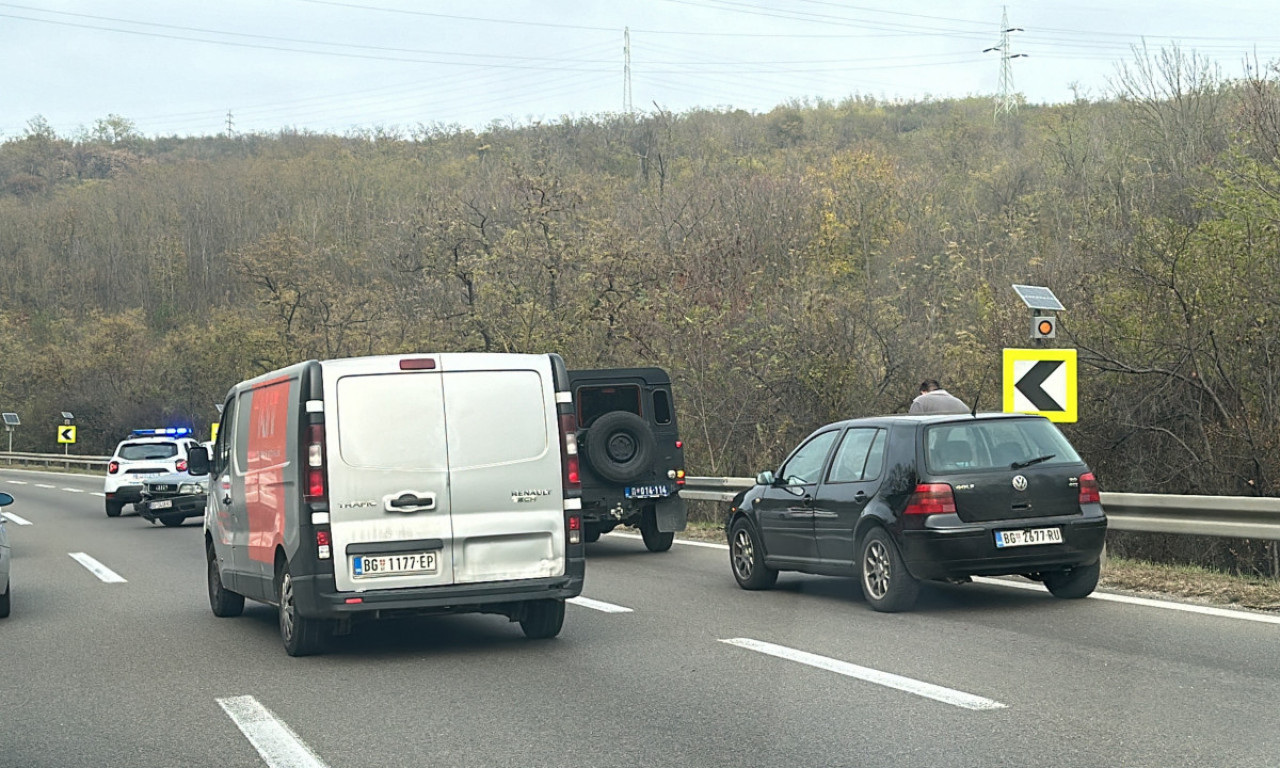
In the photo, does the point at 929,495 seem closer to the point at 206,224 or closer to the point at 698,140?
the point at 698,140

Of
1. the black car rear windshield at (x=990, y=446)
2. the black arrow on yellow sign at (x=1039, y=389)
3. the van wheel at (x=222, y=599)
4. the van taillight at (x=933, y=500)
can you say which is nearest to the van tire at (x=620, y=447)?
the black arrow on yellow sign at (x=1039, y=389)

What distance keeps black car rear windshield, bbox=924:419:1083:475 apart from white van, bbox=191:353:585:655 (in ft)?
9.89

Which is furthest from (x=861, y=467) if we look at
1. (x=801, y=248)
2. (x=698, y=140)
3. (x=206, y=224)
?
(x=206, y=224)

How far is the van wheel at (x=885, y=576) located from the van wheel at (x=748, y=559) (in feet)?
5.87

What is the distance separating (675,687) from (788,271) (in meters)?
25.6

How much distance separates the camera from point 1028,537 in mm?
10883

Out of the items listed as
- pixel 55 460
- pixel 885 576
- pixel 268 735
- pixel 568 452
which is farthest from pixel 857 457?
pixel 55 460

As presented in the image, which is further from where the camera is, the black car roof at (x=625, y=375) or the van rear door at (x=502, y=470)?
the black car roof at (x=625, y=375)

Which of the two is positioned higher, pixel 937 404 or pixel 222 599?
pixel 937 404

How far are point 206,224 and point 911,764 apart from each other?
9649 cm

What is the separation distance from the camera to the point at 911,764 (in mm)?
5773

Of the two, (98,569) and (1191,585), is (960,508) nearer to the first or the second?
(1191,585)

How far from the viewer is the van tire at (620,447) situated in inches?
687

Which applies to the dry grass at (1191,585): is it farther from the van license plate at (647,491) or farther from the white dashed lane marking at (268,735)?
the white dashed lane marking at (268,735)
